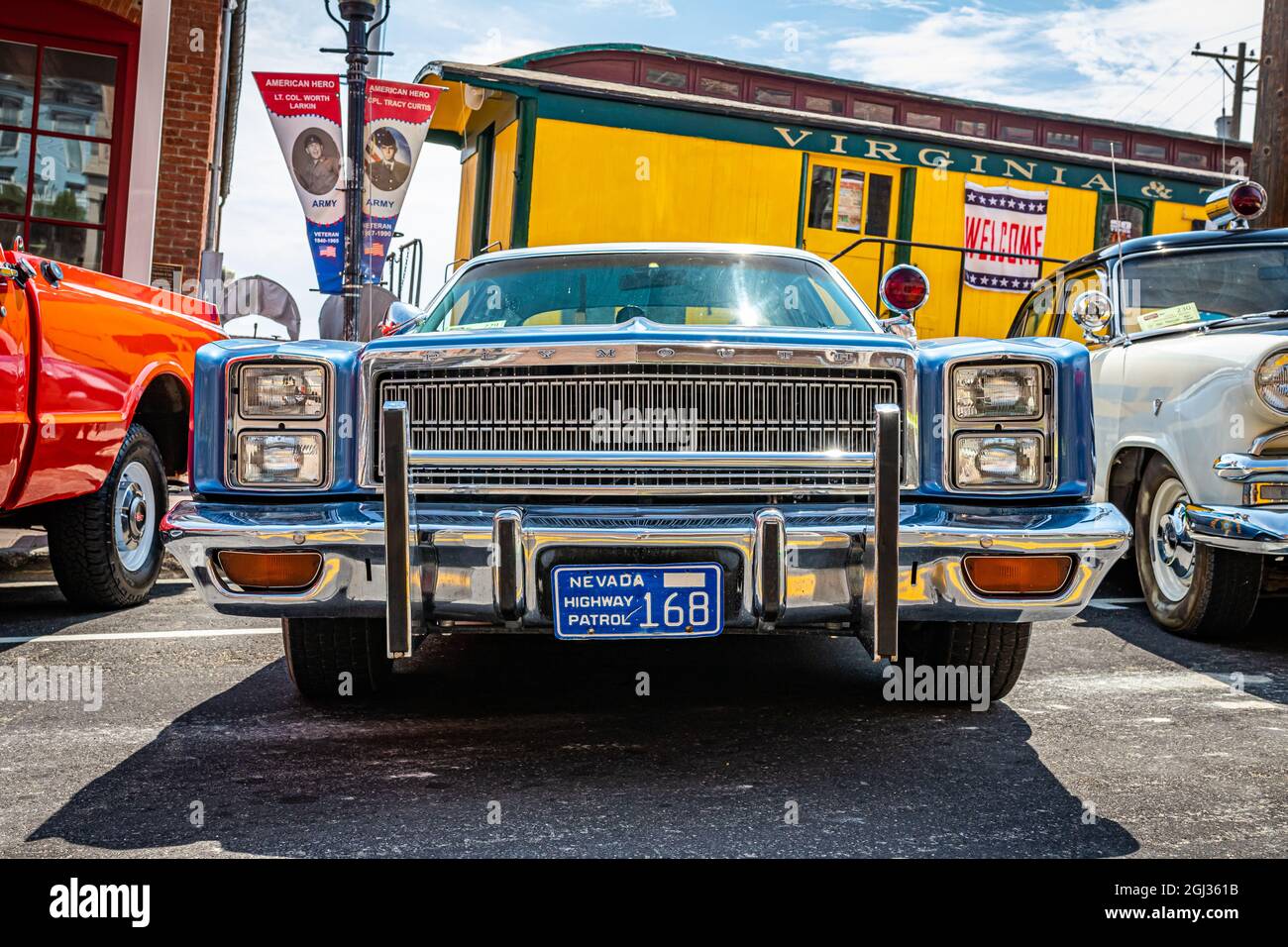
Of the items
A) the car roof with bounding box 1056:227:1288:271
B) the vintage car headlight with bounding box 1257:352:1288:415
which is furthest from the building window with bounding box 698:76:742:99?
the vintage car headlight with bounding box 1257:352:1288:415

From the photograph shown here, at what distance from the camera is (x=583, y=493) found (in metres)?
3.13

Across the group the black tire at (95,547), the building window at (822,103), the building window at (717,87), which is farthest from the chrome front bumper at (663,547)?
the building window at (822,103)

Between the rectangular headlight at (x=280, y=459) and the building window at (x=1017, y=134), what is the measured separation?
20025 millimetres

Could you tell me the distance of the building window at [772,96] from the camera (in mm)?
19641

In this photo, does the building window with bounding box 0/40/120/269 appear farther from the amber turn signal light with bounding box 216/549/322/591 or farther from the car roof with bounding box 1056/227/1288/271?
the car roof with bounding box 1056/227/1288/271

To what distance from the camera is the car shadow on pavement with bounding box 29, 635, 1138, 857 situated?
103 inches

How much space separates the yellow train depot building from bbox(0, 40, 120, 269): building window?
3057 millimetres

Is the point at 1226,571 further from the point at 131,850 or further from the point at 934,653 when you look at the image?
the point at 131,850

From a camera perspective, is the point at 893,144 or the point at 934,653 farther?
the point at 893,144

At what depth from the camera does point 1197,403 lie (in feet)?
15.4

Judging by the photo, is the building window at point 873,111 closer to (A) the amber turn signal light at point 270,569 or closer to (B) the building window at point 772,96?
(B) the building window at point 772,96

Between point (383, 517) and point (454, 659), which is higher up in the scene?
point (383, 517)
